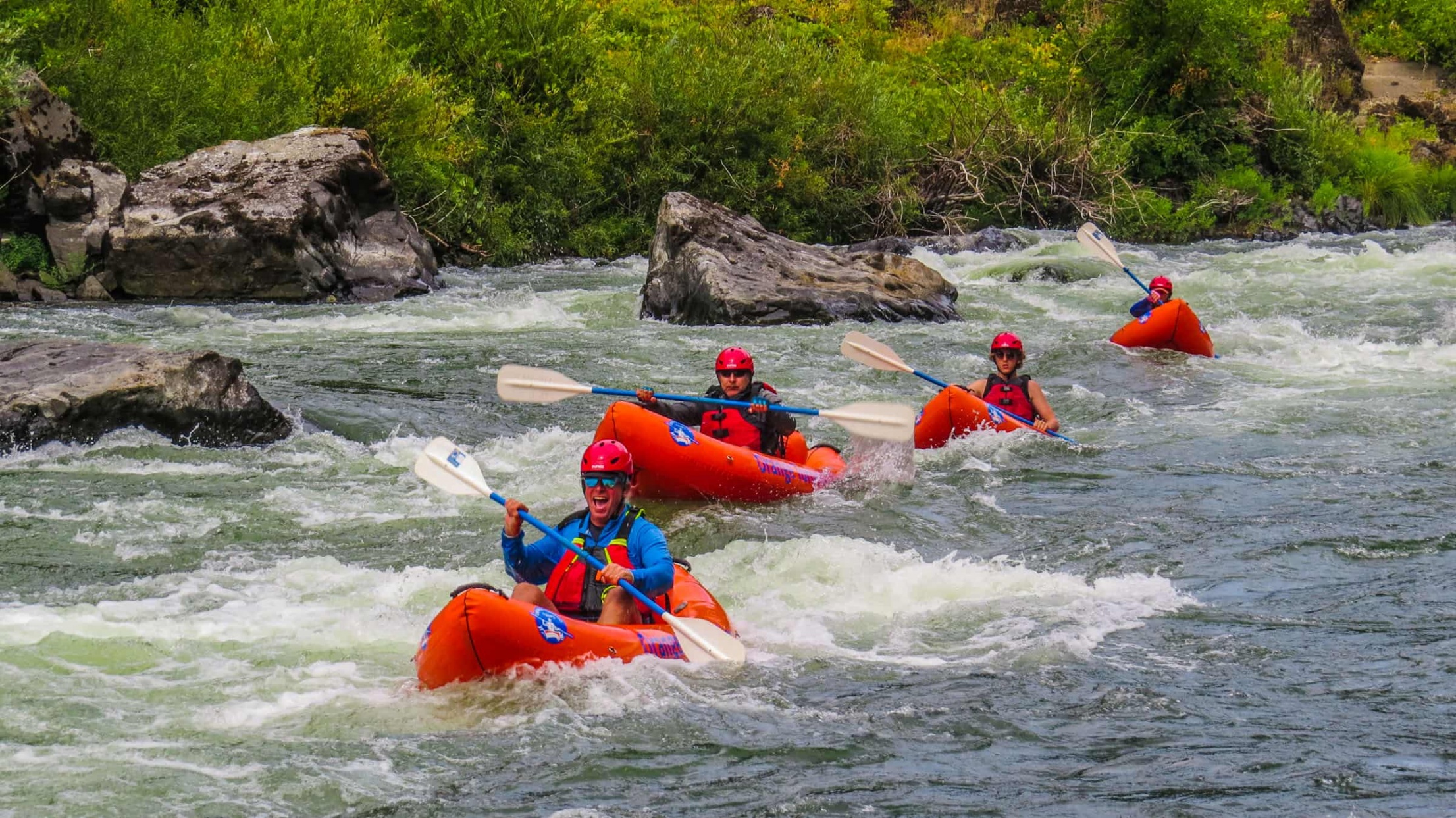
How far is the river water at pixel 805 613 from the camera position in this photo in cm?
420

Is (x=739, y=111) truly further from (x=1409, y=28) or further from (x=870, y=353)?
(x=1409, y=28)

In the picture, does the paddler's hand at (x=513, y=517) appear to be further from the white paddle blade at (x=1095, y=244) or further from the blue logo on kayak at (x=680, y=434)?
the white paddle blade at (x=1095, y=244)

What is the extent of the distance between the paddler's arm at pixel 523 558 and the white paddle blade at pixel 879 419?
7.86 feet

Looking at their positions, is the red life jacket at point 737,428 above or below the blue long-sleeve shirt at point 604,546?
below

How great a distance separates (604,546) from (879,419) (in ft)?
7.97

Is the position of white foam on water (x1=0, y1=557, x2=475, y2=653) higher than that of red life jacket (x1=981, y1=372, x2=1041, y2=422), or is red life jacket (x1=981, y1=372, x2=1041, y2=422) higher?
red life jacket (x1=981, y1=372, x2=1041, y2=422)

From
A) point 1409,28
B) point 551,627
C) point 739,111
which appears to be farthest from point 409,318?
point 1409,28

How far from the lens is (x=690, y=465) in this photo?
7.57 m

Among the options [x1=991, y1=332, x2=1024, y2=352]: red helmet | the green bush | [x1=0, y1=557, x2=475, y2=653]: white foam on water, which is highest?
[x1=991, y1=332, x2=1024, y2=352]: red helmet

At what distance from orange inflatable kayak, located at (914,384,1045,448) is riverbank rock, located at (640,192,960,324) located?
4.13 meters

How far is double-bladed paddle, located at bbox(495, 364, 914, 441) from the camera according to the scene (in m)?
7.38

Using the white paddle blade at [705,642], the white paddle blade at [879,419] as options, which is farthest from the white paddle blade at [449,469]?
the white paddle blade at [879,419]

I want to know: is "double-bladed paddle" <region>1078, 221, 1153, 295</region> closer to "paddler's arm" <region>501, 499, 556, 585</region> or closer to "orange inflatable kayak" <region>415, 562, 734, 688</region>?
"paddler's arm" <region>501, 499, 556, 585</region>

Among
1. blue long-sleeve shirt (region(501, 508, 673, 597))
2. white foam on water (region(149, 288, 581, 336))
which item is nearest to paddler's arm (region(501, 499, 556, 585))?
blue long-sleeve shirt (region(501, 508, 673, 597))
